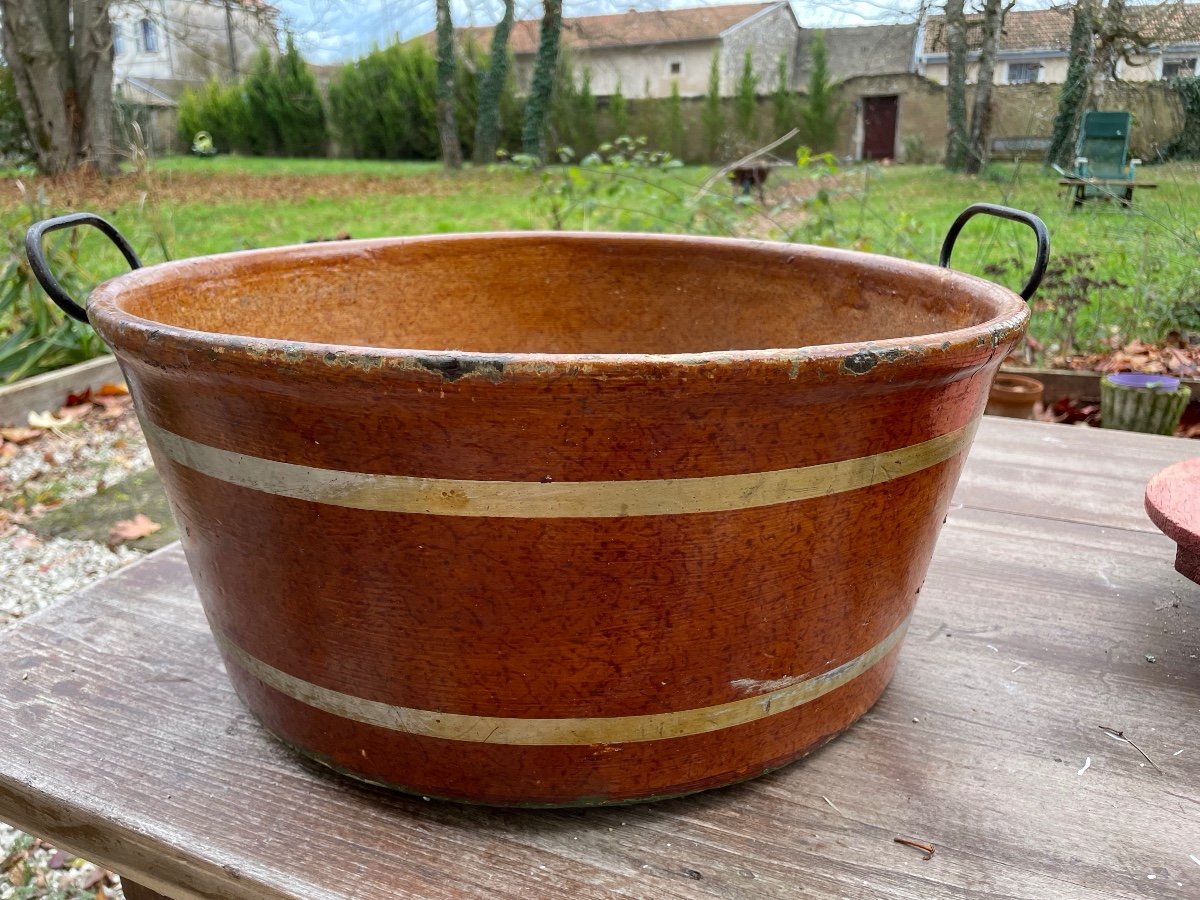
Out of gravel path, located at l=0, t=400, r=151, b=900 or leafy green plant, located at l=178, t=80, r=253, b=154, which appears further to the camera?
leafy green plant, located at l=178, t=80, r=253, b=154

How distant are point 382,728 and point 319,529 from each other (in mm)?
187

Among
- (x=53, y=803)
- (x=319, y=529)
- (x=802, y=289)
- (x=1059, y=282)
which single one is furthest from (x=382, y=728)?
(x=1059, y=282)

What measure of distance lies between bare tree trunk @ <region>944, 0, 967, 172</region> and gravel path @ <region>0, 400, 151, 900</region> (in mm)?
3172

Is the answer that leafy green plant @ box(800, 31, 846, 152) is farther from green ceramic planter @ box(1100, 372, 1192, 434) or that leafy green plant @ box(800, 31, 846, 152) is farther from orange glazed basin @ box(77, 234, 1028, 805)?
orange glazed basin @ box(77, 234, 1028, 805)

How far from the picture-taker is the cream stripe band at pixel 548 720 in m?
0.67

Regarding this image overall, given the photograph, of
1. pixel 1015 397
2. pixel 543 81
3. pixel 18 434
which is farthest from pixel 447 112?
pixel 1015 397

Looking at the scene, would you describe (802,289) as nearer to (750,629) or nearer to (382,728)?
(750,629)

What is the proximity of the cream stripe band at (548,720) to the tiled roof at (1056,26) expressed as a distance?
2915mm

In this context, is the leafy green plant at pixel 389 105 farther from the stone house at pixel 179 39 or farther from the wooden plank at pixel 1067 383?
the wooden plank at pixel 1067 383

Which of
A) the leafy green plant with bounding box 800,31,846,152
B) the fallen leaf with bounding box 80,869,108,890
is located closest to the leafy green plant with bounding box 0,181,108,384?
the fallen leaf with bounding box 80,869,108,890

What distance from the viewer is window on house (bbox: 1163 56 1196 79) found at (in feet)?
A: 8.92

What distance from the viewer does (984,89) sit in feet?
11.1

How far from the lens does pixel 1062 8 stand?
2.75m

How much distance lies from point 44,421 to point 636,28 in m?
5.14
